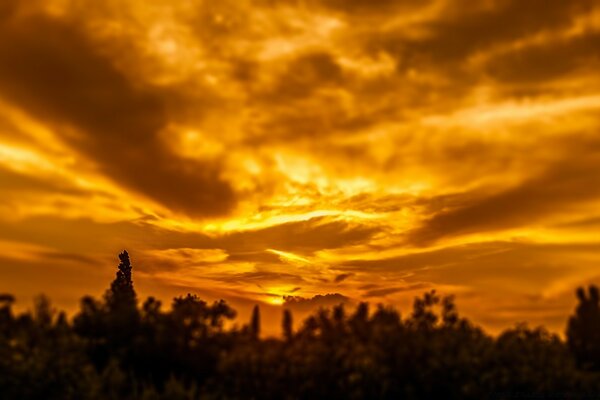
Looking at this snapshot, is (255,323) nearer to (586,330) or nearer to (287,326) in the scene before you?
(287,326)

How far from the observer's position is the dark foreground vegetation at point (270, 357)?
14.5 meters

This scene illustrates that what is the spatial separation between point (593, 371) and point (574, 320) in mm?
1343

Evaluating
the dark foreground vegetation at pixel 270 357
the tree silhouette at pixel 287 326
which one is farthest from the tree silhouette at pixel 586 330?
the tree silhouette at pixel 287 326

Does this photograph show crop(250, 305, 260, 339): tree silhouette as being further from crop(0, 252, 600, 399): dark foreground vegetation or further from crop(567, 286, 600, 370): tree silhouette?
crop(567, 286, 600, 370): tree silhouette

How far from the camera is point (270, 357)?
1511 cm

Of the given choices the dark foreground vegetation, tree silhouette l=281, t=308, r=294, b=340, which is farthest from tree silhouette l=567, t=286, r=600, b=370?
tree silhouette l=281, t=308, r=294, b=340

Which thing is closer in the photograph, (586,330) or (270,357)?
(270,357)

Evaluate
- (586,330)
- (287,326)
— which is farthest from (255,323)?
(586,330)

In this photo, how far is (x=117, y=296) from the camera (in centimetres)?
1686

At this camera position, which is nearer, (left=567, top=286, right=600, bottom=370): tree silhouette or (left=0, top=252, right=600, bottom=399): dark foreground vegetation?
(left=0, top=252, right=600, bottom=399): dark foreground vegetation

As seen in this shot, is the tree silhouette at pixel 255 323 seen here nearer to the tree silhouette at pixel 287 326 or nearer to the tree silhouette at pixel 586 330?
the tree silhouette at pixel 287 326

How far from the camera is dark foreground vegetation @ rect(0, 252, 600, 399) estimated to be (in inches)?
570

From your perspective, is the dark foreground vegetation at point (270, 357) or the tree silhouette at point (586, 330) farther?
the tree silhouette at point (586, 330)

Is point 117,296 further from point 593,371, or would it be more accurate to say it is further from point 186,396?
point 593,371
